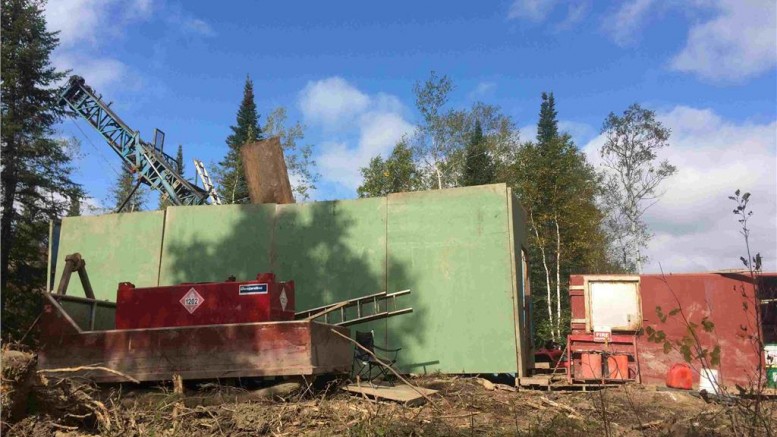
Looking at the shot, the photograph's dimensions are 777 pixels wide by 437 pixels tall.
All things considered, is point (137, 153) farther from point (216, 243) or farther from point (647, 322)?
point (647, 322)

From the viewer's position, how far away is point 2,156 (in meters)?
22.8

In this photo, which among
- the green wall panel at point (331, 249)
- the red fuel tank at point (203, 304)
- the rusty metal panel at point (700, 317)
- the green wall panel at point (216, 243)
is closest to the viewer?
the red fuel tank at point (203, 304)

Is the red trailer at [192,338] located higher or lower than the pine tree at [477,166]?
lower

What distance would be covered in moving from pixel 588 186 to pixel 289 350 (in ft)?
101

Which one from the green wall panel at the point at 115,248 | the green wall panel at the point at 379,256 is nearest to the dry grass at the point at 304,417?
the green wall panel at the point at 379,256

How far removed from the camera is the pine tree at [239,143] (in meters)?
36.0

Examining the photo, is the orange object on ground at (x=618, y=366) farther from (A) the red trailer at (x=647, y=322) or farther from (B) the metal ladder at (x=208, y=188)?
(B) the metal ladder at (x=208, y=188)

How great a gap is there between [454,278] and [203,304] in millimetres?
5238

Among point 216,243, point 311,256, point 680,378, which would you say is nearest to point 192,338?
point 311,256

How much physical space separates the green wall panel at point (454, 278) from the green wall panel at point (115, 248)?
5093 millimetres

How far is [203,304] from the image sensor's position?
753cm

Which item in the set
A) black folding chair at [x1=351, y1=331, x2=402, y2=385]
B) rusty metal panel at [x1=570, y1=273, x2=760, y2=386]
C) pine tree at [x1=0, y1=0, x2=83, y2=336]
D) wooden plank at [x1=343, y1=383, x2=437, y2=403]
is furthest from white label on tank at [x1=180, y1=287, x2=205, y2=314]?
pine tree at [x1=0, y1=0, x2=83, y2=336]

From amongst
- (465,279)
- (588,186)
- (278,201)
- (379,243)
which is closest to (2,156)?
(278,201)

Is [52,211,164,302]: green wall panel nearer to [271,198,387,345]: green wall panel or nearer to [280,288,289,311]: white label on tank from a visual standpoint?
[271,198,387,345]: green wall panel
